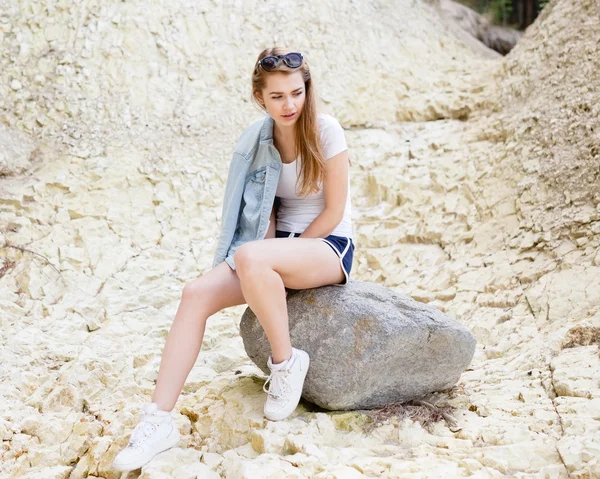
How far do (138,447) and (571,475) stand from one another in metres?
1.51

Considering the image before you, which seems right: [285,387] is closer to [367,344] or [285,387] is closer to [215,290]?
[367,344]

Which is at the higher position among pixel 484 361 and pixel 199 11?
pixel 199 11

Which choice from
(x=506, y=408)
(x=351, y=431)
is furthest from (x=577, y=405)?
(x=351, y=431)

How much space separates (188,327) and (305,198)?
2.49ft

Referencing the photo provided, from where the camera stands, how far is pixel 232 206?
2.85m

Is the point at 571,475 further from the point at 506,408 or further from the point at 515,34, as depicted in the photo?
the point at 515,34

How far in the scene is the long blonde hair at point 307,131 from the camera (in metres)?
2.69

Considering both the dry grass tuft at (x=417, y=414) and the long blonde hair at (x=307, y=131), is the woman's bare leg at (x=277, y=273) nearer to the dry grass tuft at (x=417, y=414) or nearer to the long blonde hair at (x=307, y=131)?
the long blonde hair at (x=307, y=131)

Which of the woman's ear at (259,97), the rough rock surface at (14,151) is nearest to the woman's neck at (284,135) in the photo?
the woman's ear at (259,97)

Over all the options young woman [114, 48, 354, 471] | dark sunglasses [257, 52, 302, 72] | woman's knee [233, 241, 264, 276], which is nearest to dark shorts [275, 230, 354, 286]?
young woman [114, 48, 354, 471]

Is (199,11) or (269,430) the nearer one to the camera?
(269,430)

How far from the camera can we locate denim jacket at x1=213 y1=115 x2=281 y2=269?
9.22 feet

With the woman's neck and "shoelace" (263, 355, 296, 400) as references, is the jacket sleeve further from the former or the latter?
"shoelace" (263, 355, 296, 400)

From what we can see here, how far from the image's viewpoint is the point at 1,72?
5281mm
